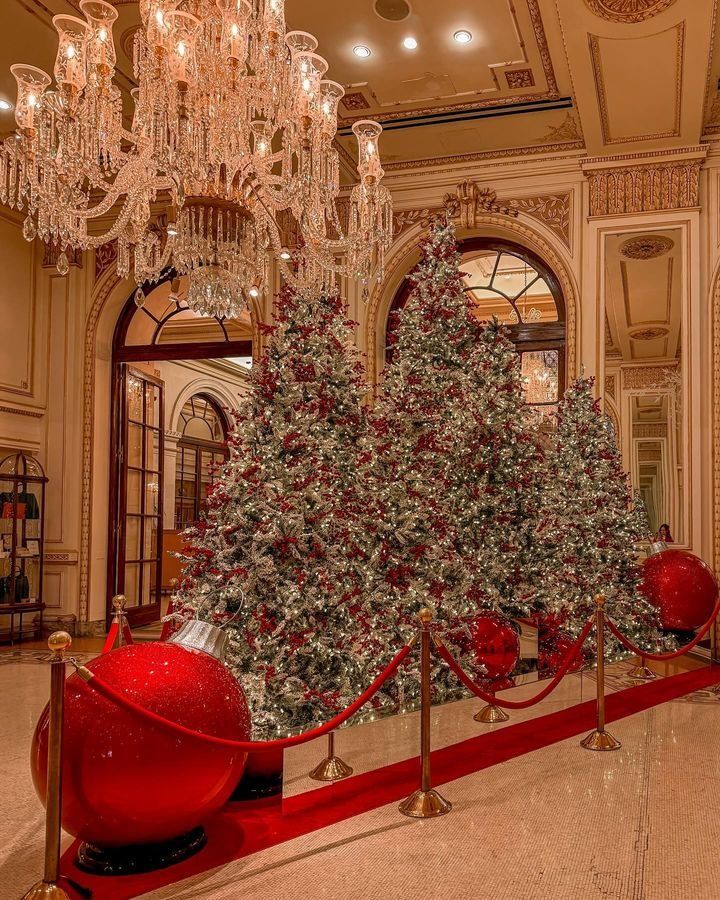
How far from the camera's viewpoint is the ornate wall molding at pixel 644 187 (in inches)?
285

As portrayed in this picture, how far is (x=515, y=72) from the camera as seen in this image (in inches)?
259

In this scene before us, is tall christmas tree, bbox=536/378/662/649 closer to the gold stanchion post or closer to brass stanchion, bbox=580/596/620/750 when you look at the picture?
brass stanchion, bbox=580/596/620/750

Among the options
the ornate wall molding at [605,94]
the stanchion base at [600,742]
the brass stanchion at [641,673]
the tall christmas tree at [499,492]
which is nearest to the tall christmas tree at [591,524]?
the brass stanchion at [641,673]

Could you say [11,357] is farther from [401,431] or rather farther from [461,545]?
[461,545]

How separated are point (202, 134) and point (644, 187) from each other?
4.64 metres

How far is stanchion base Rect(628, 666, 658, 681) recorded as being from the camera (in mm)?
5997

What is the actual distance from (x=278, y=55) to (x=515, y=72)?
3199 mm

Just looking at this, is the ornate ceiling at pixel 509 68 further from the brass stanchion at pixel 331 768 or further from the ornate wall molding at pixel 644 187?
the brass stanchion at pixel 331 768

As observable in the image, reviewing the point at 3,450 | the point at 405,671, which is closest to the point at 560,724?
the point at 405,671

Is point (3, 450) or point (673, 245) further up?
point (673, 245)

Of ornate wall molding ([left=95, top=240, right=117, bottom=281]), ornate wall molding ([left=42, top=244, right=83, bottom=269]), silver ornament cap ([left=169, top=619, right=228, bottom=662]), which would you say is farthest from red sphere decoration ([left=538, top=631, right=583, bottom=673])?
ornate wall molding ([left=42, top=244, right=83, bottom=269])

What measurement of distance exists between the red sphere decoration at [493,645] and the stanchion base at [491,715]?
0.40m

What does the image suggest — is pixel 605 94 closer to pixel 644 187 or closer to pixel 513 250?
pixel 644 187

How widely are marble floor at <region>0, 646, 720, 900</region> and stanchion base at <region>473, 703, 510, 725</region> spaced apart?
0.38ft
